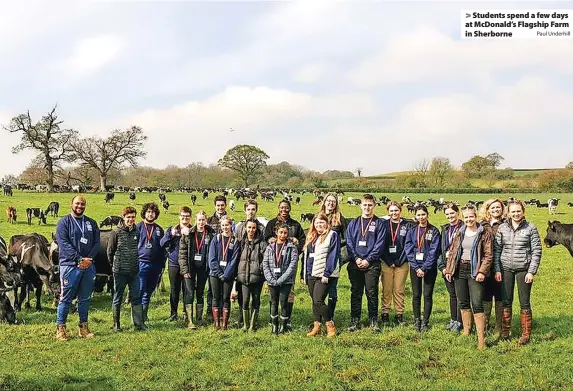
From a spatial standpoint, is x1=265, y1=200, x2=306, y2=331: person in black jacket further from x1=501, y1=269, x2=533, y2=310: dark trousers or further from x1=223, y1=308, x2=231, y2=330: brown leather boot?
x1=501, y1=269, x2=533, y2=310: dark trousers

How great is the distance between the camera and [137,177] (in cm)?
9838

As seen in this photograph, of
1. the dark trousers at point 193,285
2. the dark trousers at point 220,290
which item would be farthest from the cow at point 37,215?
the dark trousers at point 220,290

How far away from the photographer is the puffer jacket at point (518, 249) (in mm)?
7523

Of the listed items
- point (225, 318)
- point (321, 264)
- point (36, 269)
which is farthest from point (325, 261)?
point (36, 269)

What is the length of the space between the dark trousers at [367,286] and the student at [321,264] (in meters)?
0.40

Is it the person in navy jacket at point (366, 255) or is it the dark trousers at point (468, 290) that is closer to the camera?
the dark trousers at point (468, 290)

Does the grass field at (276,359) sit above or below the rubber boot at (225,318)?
below

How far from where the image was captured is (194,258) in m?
8.88

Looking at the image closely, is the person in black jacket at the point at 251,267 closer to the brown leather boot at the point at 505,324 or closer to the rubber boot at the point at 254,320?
the rubber boot at the point at 254,320

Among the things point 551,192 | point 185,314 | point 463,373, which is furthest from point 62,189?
point 551,192

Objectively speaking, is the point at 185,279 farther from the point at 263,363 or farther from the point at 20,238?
the point at 20,238

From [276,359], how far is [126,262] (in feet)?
10.4

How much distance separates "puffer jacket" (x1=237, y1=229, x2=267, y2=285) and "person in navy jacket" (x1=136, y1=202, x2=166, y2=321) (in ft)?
5.33

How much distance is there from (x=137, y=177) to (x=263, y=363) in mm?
95975
